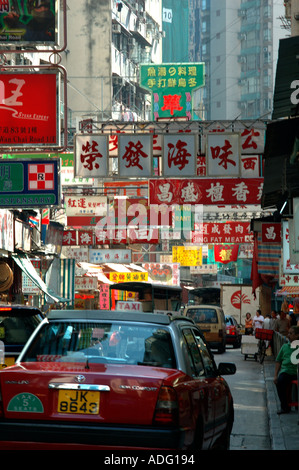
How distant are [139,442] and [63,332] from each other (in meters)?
1.33

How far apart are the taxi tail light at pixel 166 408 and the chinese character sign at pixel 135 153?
17.4 metres

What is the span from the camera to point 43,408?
22.1 feet

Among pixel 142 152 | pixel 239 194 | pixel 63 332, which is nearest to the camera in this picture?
pixel 63 332

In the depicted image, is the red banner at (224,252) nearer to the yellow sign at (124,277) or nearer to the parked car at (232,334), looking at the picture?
the yellow sign at (124,277)

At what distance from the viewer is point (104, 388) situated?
6676 mm

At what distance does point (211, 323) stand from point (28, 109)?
18711 mm

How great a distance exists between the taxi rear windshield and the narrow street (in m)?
9.63

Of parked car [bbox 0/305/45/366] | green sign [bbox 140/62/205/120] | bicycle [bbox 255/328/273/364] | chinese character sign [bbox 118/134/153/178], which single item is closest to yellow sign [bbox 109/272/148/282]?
green sign [bbox 140/62/205/120]

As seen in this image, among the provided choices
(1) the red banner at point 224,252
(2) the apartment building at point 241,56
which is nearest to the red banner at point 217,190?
(1) the red banner at point 224,252

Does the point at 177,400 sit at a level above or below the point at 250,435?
above

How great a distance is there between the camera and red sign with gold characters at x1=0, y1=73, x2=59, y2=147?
1794 cm

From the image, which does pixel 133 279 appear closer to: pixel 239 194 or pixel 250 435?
pixel 239 194

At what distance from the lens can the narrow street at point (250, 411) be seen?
456 inches
